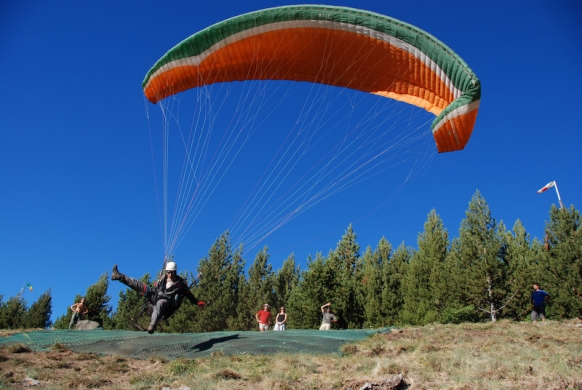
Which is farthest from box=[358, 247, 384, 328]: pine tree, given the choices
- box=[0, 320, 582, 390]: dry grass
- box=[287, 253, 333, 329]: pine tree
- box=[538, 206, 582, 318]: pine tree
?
box=[0, 320, 582, 390]: dry grass

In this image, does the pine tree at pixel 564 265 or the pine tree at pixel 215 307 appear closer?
the pine tree at pixel 564 265

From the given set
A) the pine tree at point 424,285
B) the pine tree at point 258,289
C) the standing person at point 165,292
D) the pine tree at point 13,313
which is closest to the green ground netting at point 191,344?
the standing person at point 165,292

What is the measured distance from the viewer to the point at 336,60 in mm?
9508

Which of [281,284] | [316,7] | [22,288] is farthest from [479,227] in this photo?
[22,288]

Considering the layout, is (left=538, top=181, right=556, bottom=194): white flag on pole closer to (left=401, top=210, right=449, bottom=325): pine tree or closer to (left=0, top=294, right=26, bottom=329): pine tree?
(left=401, top=210, right=449, bottom=325): pine tree

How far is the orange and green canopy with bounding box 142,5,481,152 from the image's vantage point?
805 centimetres

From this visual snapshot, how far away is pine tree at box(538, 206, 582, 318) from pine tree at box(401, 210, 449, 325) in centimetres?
436

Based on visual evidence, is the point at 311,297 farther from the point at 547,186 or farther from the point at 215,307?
the point at 547,186

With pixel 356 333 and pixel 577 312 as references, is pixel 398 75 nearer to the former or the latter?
pixel 356 333

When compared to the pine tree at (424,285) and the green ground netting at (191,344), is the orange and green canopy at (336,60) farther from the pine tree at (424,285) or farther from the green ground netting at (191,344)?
the pine tree at (424,285)

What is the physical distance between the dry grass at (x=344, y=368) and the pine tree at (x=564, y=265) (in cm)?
1156

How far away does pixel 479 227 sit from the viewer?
71.0ft

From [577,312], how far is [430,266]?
21.4 ft

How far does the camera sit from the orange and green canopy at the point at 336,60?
805 cm
